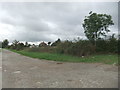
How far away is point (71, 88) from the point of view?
154 inches

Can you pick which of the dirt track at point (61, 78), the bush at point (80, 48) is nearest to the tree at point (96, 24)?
the bush at point (80, 48)

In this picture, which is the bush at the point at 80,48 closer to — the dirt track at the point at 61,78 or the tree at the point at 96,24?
the tree at the point at 96,24

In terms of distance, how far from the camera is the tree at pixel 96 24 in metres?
15.8

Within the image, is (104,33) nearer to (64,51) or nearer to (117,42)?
(117,42)

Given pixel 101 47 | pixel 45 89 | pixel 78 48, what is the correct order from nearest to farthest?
pixel 45 89, pixel 78 48, pixel 101 47

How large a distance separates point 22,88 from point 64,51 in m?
12.7

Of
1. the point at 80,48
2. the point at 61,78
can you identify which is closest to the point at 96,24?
the point at 80,48

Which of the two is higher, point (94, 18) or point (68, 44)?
point (94, 18)

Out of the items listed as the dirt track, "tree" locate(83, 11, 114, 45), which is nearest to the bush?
"tree" locate(83, 11, 114, 45)

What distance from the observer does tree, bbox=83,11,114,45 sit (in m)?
15.8

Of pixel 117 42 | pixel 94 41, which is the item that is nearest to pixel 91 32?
pixel 94 41

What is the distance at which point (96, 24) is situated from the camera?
15.8 m

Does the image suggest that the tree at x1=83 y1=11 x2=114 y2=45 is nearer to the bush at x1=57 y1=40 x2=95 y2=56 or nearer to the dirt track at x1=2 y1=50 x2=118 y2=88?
the bush at x1=57 y1=40 x2=95 y2=56

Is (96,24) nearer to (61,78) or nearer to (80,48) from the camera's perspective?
(80,48)
